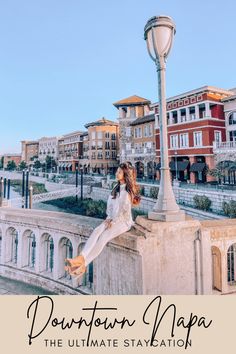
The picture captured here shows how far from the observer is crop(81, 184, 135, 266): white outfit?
2690 mm

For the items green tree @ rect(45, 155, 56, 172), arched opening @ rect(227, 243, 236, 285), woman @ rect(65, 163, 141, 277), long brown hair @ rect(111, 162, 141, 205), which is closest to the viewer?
woman @ rect(65, 163, 141, 277)

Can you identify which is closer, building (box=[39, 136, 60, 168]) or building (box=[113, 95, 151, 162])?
building (box=[113, 95, 151, 162])

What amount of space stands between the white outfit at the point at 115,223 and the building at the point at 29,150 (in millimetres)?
88019

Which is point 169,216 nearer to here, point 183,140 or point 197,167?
point 197,167

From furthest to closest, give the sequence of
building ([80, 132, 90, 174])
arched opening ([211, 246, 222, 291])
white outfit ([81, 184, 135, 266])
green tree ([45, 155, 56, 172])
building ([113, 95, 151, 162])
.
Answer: green tree ([45, 155, 56, 172]) → building ([80, 132, 90, 174]) → building ([113, 95, 151, 162]) → arched opening ([211, 246, 222, 291]) → white outfit ([81, 184, 135, 266])

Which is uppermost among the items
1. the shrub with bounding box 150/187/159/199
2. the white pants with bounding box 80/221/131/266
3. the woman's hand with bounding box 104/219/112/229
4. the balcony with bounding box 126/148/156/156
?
the balcony with bounding box 126/148/156/156

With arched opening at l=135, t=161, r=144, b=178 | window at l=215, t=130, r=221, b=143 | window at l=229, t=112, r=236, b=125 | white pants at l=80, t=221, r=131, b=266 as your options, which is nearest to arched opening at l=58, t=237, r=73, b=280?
white pants at l=80, t=221, r=131, b=266

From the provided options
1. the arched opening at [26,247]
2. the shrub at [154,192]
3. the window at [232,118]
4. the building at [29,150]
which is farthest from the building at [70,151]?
the arched opening at [26,247]

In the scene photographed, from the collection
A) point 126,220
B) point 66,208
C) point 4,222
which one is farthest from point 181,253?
point 66,208

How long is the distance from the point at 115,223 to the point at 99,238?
0.80 ft

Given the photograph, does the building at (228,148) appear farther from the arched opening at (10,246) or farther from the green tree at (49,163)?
the green tree at (49,163)

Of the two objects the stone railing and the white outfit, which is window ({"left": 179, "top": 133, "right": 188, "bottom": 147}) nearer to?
the stone railing

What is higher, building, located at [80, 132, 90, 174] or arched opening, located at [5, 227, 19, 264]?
building, located at [80, 132, 90, 174]

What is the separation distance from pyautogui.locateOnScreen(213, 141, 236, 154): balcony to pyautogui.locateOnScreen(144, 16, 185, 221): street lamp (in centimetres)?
2390
